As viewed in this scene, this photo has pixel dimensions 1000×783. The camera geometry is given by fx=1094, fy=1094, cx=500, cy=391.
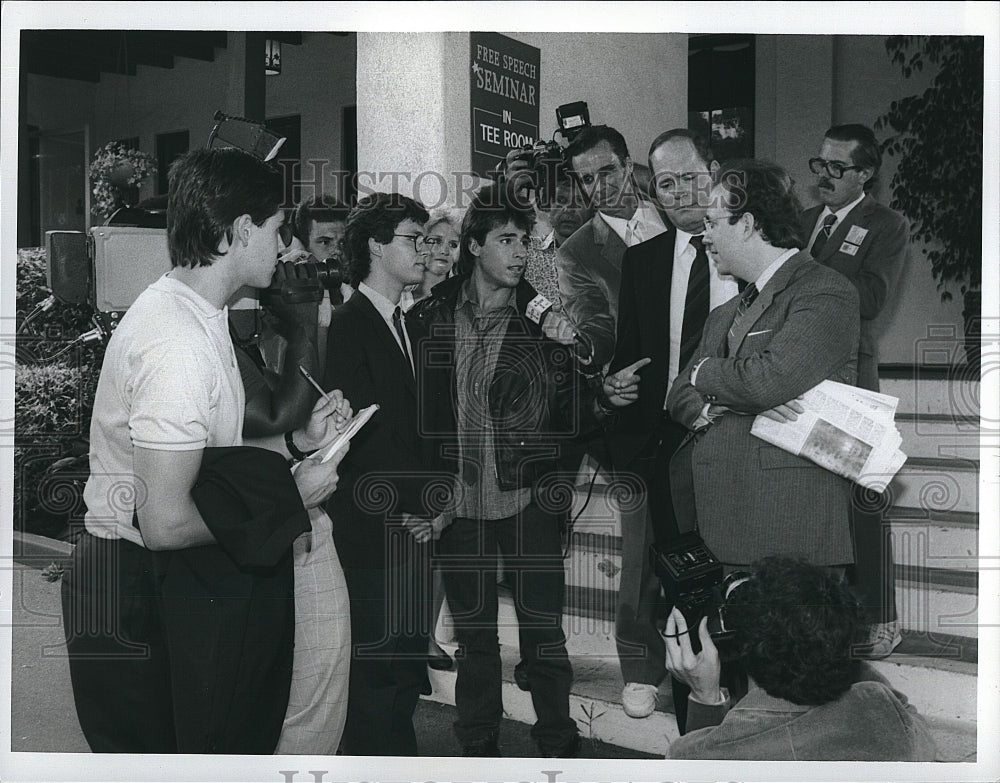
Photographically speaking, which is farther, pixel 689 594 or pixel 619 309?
pixel 619 309

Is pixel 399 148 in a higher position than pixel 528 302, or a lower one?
higher

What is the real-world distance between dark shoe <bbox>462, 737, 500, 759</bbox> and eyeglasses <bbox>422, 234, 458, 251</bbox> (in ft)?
5.39

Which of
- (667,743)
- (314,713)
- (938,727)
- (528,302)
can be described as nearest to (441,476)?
(528,302)

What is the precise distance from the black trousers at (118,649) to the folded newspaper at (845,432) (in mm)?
1998

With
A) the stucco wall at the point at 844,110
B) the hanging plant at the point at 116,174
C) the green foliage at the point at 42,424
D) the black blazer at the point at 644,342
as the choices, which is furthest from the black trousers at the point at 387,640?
the stucco wall at the point at 844,110

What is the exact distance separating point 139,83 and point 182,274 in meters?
0.69

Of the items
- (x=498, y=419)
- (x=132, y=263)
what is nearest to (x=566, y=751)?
(x=498, y=419)

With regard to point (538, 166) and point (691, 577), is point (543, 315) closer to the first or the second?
point (538, 166)

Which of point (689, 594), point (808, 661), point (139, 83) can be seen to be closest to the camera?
point (808, 661)

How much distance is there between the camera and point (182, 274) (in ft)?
11.1

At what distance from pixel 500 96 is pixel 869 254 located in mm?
1278

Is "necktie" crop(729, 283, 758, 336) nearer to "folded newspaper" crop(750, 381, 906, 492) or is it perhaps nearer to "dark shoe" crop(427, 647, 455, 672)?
"folded newspaper" crop(750, 381, 906, 492)

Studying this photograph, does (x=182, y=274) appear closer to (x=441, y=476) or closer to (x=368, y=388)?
(x=368, y=388)

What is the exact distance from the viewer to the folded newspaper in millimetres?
3389
